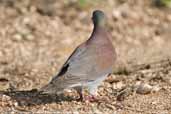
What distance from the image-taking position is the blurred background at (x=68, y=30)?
11.8 meters

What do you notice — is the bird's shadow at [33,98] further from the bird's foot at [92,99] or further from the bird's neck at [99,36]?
the bird's neck at [99,36]

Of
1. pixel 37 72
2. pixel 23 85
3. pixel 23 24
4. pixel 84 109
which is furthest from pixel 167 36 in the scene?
pixel 84 109

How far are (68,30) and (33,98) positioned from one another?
231 inches

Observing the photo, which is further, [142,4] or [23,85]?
[142,4]

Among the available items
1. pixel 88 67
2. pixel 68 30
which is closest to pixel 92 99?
pixel 88 67

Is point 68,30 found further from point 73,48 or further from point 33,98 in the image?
point 33,98

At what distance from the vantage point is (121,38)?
13.6 m

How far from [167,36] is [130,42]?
0.80 meters

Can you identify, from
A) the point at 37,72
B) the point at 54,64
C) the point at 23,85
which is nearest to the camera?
Result: the point at 23,85

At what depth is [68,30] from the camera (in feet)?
44.9

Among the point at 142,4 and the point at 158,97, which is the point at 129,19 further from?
the point at 158,97

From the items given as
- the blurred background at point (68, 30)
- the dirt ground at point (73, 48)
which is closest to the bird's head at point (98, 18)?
the dirt ground at point (73, 48)

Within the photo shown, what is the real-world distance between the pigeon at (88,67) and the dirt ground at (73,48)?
0.85 feet

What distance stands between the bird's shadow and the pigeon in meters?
0.31
